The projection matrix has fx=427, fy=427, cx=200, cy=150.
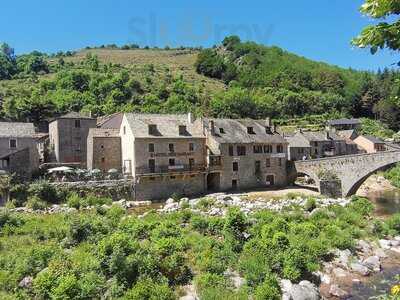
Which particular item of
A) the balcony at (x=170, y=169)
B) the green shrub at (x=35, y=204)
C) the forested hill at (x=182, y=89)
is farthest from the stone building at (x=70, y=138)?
the forested hill at (x=182, y=89)

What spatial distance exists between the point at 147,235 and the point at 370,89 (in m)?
107

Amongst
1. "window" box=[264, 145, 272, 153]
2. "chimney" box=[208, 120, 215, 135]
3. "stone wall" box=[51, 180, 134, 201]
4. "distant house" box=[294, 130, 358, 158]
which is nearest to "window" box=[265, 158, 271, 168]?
"window" box=[264, 145, 272, 153]

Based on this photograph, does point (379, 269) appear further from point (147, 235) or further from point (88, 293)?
point (88, 293)

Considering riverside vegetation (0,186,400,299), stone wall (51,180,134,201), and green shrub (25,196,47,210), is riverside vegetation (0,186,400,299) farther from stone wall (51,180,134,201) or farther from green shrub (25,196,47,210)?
stone wall (51,180,134,201)

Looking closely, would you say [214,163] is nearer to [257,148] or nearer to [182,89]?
[257,148]

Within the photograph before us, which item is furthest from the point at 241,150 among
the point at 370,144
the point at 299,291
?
the point at 370,144

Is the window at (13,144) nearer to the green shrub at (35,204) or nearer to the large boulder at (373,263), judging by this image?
the green shrub at (35,204)

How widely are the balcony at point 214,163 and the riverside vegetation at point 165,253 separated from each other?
14.8 m

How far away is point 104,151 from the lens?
48125 mm

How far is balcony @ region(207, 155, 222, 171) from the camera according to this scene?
1916 inches

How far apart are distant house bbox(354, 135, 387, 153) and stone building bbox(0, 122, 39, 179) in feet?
211

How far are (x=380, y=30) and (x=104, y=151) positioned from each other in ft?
146

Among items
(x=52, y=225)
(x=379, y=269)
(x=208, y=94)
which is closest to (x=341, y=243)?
(x=379, y=269)

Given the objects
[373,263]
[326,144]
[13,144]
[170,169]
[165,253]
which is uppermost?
[326,144]
